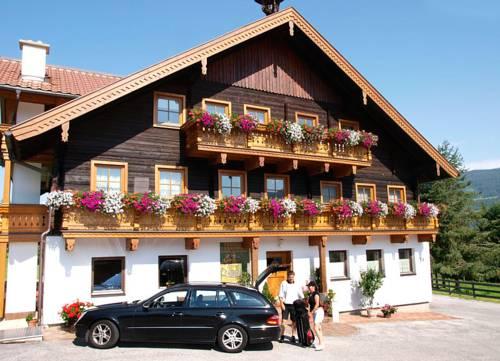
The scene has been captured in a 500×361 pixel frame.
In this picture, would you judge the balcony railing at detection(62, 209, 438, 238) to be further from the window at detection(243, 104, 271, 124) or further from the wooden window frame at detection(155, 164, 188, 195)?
the window at detection(243, 104, 271, 124)

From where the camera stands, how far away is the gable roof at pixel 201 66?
44.3 ft

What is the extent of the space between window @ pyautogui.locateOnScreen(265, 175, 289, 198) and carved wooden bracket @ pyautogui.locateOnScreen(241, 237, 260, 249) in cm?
244

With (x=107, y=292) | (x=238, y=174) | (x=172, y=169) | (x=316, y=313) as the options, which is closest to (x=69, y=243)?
(x=107, y=292)

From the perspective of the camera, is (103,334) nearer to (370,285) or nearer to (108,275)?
(108,275)

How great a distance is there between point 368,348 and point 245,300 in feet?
13.1

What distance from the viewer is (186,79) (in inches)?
687

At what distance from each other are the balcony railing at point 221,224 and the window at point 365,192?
5.21ft

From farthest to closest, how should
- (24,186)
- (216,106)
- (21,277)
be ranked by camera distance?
1. (216,106)
2. (24,186)
3. (21,277)

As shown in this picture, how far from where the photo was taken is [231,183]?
17766mm

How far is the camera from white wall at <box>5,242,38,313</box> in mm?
14828

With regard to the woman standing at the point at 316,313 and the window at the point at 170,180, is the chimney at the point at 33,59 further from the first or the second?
the woman standing at the point at 316,313

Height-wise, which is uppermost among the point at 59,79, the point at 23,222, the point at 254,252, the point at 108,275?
the point at 59,79

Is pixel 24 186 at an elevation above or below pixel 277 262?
above

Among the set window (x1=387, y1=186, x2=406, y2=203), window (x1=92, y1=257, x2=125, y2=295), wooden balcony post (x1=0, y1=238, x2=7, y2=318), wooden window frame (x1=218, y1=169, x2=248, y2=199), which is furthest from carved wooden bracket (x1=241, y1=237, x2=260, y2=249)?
window (x1=387, y1=186, x2=406, y2=203)
